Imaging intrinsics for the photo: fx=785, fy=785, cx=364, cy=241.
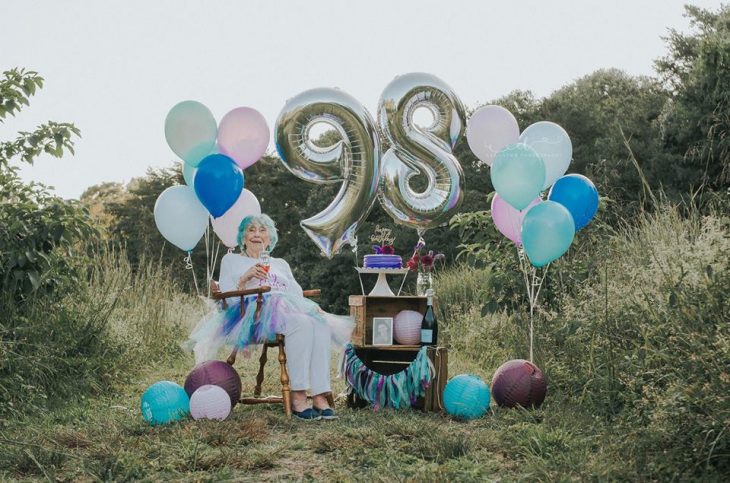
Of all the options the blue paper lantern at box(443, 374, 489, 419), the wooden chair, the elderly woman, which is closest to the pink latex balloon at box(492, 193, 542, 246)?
the blue paper lantern at box(443, 374, 489, 419)

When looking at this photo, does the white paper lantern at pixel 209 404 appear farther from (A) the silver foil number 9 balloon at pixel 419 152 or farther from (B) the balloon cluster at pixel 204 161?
(A) the silver foil number 9 balloon at pixel 419 152

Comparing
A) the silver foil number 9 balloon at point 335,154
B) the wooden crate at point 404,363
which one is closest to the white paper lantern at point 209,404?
the wooden crate at point 404,363

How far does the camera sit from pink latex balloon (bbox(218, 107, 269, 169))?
507 centimetres

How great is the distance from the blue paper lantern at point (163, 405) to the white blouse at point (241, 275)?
801 mm

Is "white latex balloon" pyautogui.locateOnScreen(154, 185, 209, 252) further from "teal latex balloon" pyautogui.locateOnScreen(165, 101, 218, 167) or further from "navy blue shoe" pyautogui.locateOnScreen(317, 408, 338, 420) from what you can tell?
"navy blue shoe" pyautogui.locateOnScreen(317, 408, 338, 420)

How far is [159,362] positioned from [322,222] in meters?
2.93

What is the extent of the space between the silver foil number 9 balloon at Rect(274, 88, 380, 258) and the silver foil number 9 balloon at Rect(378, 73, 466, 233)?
0.13 m

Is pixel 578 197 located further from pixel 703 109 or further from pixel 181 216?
pixel 703 109

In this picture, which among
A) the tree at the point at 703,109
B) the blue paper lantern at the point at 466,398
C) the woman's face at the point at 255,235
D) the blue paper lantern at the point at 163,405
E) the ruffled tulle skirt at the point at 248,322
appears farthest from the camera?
the tree at the point at 703,109

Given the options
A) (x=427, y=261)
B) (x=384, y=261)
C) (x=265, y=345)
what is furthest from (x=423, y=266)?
(x=265, y=345)

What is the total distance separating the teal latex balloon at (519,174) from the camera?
15.0ft

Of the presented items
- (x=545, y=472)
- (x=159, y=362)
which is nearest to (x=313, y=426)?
(x=545, y=472)

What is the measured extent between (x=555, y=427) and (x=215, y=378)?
1902 millimetres

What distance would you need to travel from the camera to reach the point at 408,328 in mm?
4945
